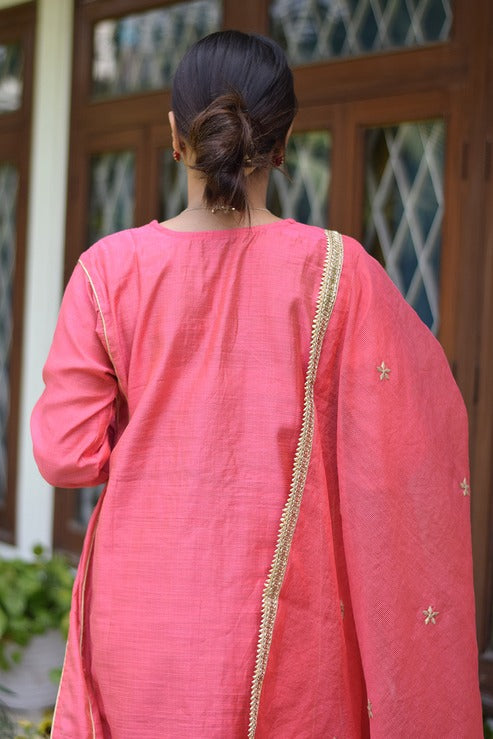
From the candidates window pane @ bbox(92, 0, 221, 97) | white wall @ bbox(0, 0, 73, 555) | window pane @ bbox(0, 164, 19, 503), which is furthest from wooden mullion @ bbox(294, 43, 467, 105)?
window pane @ bbox(0, 164, 19, 503)

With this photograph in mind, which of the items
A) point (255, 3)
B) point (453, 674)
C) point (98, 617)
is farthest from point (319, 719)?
point (255, 3)

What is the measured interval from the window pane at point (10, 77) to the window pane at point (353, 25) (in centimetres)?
141

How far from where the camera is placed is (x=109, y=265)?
4.90 feet

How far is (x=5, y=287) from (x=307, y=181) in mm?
1752

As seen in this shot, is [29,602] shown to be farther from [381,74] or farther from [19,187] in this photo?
[381,74]

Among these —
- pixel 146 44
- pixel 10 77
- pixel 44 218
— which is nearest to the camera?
pixel 146 44

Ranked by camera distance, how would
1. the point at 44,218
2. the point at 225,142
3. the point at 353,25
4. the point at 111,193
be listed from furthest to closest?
the point at 44,218
the point at 111,193
the point at 353,25
the point at 225,142

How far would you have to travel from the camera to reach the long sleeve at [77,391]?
1.50 meters

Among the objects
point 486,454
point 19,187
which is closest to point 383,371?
point 486,454

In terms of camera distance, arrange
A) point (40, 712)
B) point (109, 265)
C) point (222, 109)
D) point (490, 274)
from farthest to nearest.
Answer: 1. point (40, 712)
2. point (490, 274)
3. point (109, 265)
4. point (222, 109)

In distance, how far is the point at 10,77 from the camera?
423 centimetres

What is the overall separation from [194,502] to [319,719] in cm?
39

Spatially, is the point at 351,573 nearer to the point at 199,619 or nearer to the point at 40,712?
the point at 199,619

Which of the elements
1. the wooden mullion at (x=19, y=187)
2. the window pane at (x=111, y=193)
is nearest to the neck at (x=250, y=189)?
the window pane at (x=111, y=193)
